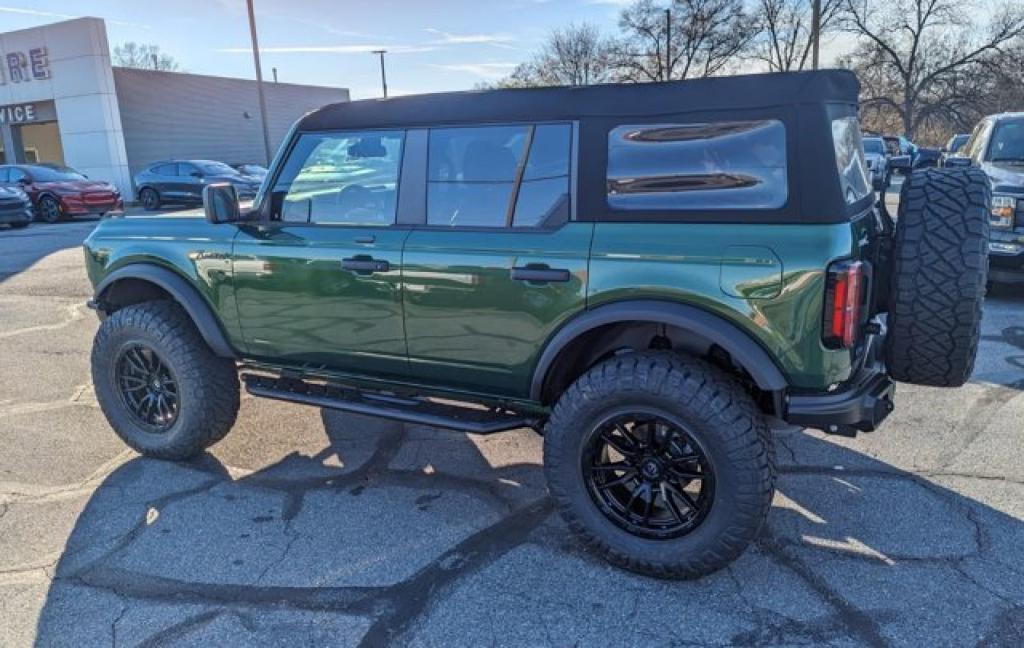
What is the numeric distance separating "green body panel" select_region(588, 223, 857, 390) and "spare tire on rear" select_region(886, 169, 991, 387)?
37 centimetres

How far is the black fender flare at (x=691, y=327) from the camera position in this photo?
2.67 m

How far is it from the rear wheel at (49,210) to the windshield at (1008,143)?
1951 cm

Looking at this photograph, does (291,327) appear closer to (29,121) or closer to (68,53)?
(68,53)

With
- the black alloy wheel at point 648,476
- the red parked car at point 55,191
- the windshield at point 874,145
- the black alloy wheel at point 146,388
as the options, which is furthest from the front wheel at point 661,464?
the windshield at point 874,145

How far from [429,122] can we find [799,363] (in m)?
1.92

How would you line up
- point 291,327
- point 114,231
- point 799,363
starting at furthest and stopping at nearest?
point 114,231 → point 291,327 → point 799,363

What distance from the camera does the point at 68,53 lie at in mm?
24891

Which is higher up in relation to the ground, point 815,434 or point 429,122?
point 429,122

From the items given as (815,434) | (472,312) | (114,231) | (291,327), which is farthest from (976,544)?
(114,231)

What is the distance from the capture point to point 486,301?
3.14 m

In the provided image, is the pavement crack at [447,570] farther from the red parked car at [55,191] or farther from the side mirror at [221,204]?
the red parked car at [55,191]

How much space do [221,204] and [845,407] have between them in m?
3.05

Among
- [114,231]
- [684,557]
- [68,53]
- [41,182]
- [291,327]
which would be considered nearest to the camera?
[684,557]

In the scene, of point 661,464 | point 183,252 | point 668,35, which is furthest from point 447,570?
point 668,35
